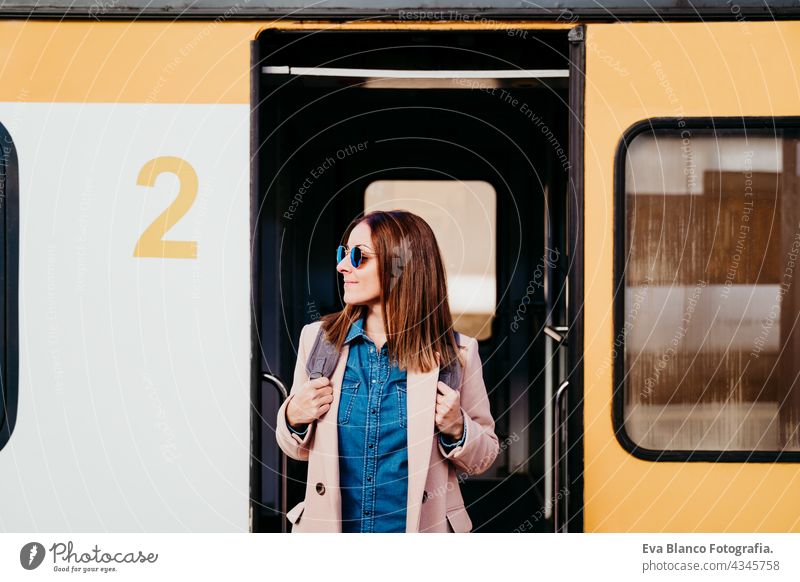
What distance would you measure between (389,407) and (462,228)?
200cm

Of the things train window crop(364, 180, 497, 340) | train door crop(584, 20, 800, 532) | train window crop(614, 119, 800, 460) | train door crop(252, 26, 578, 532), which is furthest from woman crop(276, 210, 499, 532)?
train window crop(364, 180, 497, 340)

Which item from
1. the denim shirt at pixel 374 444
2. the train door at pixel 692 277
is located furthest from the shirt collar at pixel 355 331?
the train door at pixel 692 277

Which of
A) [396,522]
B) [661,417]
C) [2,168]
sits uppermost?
[2,168]

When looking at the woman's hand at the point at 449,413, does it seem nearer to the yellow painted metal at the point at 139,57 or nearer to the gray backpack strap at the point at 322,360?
the gray backpack strap at the point at 322,360

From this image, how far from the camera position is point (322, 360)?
2094 millimetres

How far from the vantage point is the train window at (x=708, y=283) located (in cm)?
214

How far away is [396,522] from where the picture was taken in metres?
2.08

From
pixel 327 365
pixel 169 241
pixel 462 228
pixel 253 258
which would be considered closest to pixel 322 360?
pixel 327 365

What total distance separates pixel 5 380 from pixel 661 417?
6.36 ft

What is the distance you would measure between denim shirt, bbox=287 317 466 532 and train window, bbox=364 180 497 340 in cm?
187

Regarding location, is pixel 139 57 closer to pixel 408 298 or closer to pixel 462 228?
pixel 408 298

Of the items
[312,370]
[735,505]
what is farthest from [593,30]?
[735,505]

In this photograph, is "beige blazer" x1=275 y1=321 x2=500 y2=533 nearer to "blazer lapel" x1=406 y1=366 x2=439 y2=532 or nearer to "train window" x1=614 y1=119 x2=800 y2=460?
"blazer lapel" x1=406 y1=366 x2=439 y2=532

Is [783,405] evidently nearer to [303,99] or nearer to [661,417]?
[661,417]
